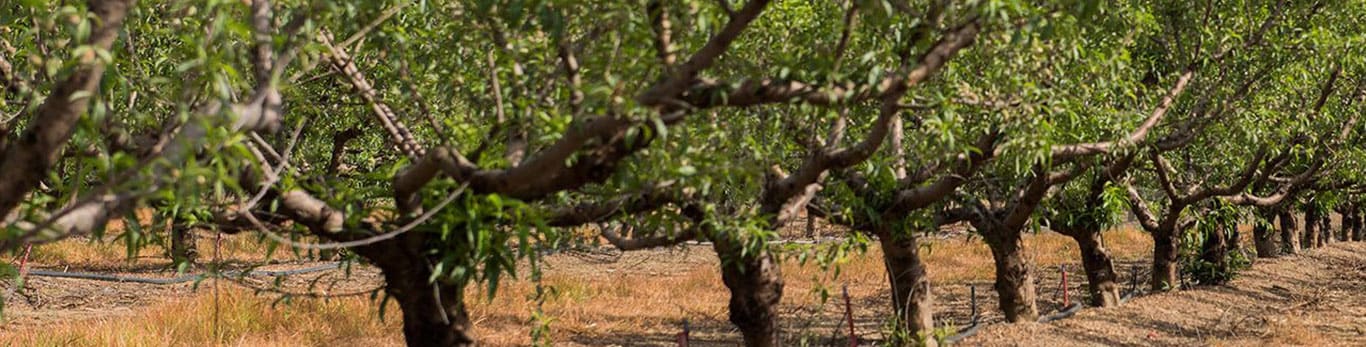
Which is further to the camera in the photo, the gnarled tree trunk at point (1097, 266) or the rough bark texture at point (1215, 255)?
the rough bark texture at point (1215, 255)

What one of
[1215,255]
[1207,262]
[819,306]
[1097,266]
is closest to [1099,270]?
[1097,266]

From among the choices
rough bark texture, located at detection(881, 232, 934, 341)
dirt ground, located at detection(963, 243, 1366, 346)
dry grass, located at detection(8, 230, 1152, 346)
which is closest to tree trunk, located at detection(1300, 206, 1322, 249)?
dry grass, located at detection(8, 230, 1152, 346)

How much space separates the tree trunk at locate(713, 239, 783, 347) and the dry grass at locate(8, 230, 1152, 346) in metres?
0.40

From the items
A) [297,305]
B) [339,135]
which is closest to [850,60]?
[297,305]

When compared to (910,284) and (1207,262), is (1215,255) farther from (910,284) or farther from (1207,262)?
(910,284)

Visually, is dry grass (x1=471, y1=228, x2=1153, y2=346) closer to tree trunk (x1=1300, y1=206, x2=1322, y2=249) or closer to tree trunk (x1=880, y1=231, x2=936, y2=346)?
tree trunk (x1=880, y1=231, x2=936, y2=346)

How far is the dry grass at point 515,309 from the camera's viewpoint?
17047 mm

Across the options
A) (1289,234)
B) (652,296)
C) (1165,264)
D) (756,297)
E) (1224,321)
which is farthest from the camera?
(1289,234)

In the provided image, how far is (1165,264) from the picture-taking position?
22969 millimetres

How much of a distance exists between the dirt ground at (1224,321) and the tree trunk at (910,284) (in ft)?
6.05

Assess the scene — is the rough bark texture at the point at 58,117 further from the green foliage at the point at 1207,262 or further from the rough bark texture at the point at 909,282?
the green foliage at the point at 1207,262

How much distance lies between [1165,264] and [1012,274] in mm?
6793

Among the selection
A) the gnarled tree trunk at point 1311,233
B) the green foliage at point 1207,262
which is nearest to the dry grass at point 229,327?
the green foliage at point 1207,262

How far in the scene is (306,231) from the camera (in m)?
8.33
